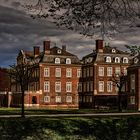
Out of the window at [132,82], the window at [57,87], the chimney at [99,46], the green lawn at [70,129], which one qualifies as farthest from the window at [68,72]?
the green lawn at [70,129]

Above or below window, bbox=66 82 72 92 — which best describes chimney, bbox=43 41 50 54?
above

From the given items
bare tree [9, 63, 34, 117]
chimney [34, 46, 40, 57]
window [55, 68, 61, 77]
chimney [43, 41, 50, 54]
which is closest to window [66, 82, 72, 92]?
window [55, 68, 61, 77]

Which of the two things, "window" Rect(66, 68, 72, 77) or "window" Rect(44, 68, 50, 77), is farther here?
"window" Rect(66, 68, 72, 77)

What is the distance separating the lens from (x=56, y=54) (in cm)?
7869

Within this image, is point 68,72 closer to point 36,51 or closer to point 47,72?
point 47,72

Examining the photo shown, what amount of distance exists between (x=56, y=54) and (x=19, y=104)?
1107 centimetres

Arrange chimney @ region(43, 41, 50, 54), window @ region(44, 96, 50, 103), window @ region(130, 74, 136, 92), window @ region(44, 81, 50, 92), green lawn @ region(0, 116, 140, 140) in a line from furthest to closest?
1. window @ region(44, 81, 50, 92)
2. chimney @ region(43, 41, 50, 54)
3. window @ region(44, 96, 50, 103)
4. window @ region(130, 74, 136, 92)
5. green lawn @ region(0, 116, 140, 140)

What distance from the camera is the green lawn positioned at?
25.0m

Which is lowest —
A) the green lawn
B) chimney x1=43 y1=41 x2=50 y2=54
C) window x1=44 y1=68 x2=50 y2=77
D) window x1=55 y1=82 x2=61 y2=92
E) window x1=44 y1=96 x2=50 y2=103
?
the green lawn

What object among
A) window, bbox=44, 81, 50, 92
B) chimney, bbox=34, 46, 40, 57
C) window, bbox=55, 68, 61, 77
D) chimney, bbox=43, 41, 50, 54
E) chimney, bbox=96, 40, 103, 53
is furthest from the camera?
chimney, bbox=34, 46, 40, 57

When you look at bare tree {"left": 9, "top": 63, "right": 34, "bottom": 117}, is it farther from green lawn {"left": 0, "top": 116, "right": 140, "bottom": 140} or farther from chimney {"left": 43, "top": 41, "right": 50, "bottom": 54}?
chimney {"left": 43, "top": 41, "right": 50, "bottom": 54}

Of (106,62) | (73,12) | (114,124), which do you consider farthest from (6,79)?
(73,12)

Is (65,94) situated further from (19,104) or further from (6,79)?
(6,79)

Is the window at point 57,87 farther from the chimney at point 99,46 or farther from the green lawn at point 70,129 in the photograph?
the green lawn at point 70,129
